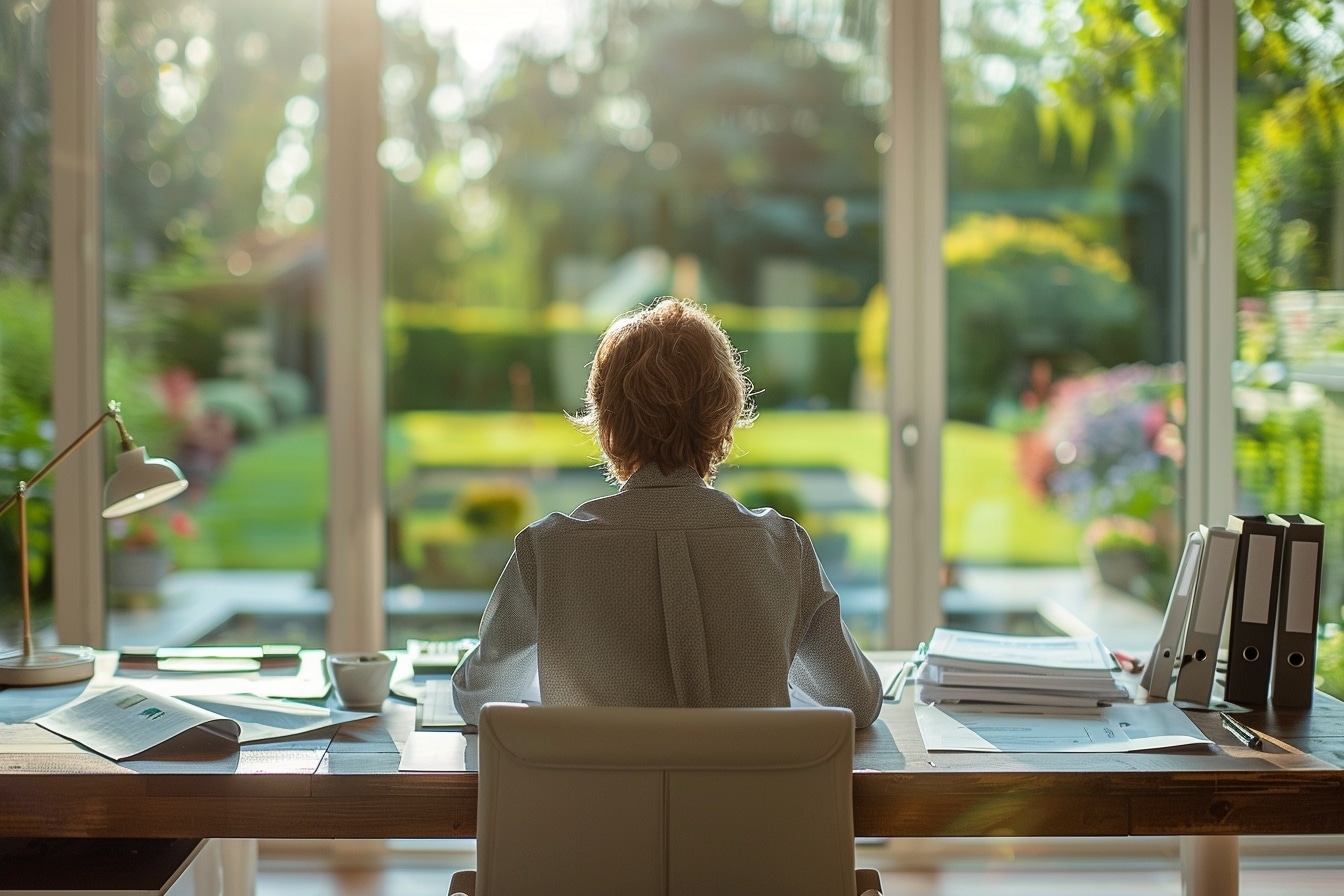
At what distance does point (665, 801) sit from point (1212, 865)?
41.1 inches

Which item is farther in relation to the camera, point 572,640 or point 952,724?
point 952,724

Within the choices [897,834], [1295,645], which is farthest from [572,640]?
[1295,645]

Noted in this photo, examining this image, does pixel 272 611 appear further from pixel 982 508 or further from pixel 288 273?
pixel 982 508

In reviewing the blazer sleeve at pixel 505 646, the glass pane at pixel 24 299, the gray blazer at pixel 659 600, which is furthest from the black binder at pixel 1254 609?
the glass pane at pixel 24 299

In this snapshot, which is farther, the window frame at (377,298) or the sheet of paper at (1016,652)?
the window frame at (377,298)

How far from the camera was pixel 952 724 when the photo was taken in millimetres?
1854

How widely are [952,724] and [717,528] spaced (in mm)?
505

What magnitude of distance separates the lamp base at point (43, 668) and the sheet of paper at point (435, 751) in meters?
0.73

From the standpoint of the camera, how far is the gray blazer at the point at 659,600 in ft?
5.31

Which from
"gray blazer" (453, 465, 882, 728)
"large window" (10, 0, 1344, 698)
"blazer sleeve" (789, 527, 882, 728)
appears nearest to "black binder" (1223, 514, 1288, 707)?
"blazer sleeve" (789, 527, 882, 728)

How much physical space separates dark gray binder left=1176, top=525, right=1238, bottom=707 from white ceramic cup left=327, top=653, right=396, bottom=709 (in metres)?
1.24

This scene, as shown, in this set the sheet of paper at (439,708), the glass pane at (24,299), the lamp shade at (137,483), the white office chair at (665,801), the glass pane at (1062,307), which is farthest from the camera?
the glass pane at (1062,307)

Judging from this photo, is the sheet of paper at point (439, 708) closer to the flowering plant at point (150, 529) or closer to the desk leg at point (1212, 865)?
the desk leg at point (1212, 865)

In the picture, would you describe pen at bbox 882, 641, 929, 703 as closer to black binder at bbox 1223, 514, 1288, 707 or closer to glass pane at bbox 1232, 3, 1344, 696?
black binder at bbox 1223, 514, 1288, 707
